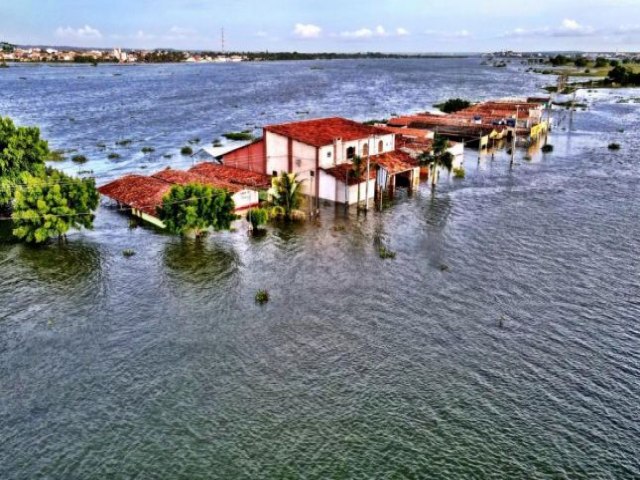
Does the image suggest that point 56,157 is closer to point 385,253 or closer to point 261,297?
point 261,297

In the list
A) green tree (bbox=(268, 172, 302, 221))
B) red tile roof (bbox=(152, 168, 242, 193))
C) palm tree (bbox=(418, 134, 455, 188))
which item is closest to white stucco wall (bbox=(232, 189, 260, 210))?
red tile roof (bbox=(152, 168, 242, 193))

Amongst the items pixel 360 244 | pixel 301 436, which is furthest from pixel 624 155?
pixel 301 436

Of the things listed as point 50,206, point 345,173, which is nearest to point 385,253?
point 345,173

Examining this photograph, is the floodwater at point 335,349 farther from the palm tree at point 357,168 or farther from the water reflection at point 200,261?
the palm tree at point 357,168

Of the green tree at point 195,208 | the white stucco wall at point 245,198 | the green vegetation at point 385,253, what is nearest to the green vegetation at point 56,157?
the white stucco wall at point 245,198

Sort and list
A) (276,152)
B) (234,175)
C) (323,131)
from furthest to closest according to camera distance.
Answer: (323,131) → (234,175) → (276,152)

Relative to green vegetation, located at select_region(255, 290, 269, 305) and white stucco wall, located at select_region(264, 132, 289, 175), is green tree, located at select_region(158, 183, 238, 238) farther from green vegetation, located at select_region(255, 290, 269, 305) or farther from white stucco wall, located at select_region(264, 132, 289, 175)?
white stucco wall, located at select_region(264, 132, 289, 175)
